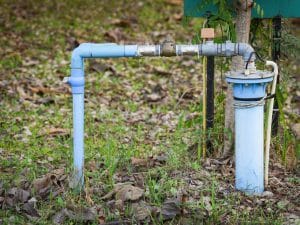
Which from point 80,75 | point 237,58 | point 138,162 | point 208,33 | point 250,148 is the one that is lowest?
point 138,162

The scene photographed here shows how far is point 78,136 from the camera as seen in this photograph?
4.27 metres

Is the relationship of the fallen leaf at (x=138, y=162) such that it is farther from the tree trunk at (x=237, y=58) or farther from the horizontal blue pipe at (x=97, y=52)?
the horizontal blue pipe at (x=97, y=52)

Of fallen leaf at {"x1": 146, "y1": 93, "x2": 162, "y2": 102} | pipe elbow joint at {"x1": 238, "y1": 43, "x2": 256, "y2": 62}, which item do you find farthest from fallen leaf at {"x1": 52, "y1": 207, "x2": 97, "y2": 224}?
fallen leaf at {"x1": 146, "y1": 93, "x2": 162, "y2": 102}

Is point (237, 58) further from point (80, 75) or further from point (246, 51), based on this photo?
point (80, 75)

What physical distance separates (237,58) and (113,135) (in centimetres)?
160

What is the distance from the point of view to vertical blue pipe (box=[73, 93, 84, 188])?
4.22m

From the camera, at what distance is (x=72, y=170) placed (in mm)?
4379

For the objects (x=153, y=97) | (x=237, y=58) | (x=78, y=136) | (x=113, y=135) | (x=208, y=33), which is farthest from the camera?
(x=153, y=97)

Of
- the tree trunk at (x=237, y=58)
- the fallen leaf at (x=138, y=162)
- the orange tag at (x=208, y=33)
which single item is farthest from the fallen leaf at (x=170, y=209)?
the orange tag at (x=208, y=33)

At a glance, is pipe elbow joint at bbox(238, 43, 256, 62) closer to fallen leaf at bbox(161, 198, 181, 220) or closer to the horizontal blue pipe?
the horizontal blue pipe

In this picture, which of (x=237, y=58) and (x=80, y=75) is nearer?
(x=80, y=75)

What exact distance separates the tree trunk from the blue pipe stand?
0.52 metres

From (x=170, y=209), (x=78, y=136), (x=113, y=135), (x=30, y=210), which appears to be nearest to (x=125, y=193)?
(x=170, y=209)

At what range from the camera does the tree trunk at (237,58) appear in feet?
15.0
